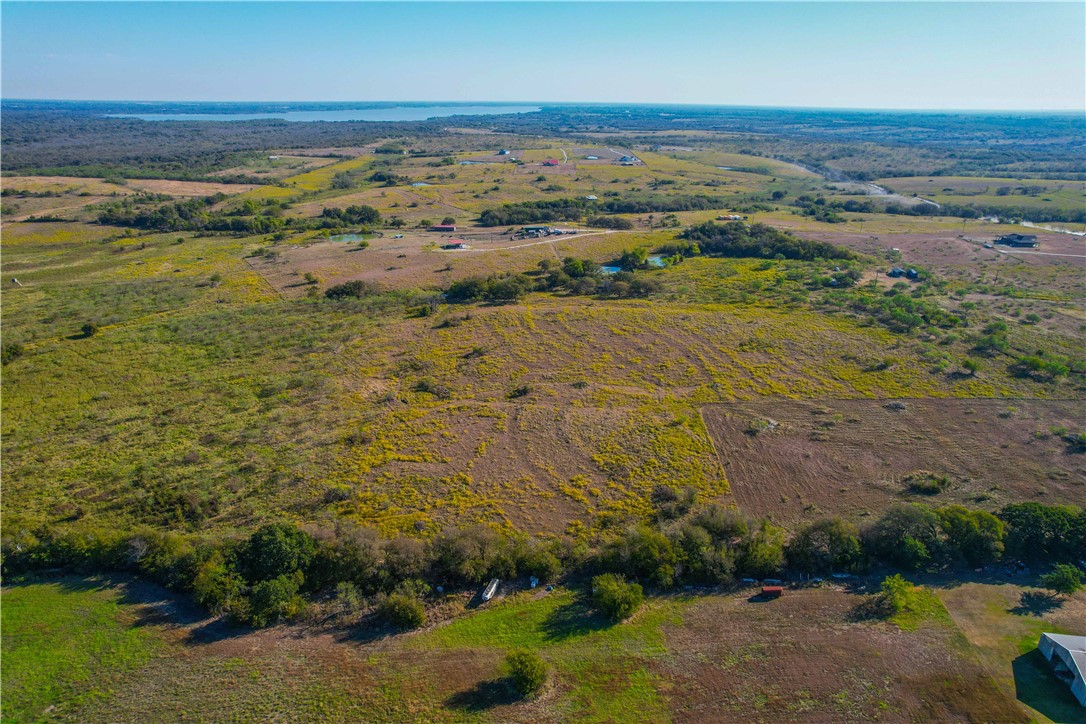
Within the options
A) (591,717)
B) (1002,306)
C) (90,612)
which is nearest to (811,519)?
(591,717)

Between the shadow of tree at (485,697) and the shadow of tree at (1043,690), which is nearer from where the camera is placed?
the shadow of tree at (1043,690)

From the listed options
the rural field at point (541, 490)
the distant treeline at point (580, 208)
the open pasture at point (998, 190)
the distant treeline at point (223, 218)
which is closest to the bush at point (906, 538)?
the rural field at point (541, 490)

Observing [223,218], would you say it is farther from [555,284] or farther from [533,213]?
[555,284]

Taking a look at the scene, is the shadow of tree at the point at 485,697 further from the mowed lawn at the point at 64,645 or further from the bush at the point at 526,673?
the mowed lawn at the point at 64,645

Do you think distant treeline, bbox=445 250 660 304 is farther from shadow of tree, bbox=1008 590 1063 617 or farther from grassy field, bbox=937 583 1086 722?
shadow of tree, bbox=1008 590 1063 617

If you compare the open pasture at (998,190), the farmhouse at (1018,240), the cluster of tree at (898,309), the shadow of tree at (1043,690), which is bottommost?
the shadow of tree at (1043,690)

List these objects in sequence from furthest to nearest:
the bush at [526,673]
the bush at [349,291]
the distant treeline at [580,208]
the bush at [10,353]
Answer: the distant treeline at [580,208] → the bush at [349,291] → the bush at [10,353] → the bush at [526,673]
